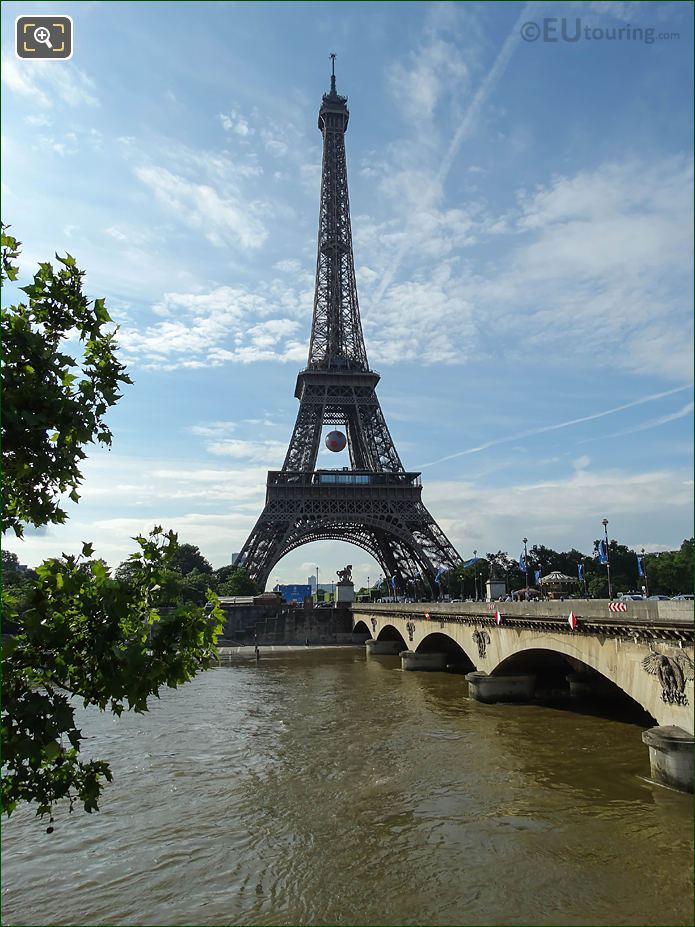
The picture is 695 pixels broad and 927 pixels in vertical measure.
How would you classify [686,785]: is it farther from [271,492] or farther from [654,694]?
[271,492]

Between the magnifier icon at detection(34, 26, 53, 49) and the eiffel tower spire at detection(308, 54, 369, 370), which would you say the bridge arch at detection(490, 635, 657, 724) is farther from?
the eiffel tower spire at detection(308, 54, 369, 370)

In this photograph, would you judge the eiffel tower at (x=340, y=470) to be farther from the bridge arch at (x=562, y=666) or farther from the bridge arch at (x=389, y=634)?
the bridge arch at (x=562, y=666)

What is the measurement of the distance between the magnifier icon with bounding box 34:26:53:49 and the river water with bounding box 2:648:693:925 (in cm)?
1341

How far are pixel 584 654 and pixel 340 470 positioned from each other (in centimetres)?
6384

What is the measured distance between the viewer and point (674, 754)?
16.6m

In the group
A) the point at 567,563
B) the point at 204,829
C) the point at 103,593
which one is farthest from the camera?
the point at 567,563

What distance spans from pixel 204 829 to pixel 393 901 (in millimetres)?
6244

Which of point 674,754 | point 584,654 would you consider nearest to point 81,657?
point 674,754

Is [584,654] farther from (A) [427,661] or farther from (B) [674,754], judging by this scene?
(A) [427,661]

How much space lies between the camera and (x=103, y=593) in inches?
266

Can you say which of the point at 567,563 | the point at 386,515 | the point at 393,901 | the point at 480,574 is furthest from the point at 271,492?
the point at 393,901

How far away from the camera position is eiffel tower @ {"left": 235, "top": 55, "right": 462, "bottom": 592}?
81.5m

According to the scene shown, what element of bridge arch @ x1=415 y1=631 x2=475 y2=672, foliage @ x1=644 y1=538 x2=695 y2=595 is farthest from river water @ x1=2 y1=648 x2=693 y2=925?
foliage @ x1=644 y1=538 x2=695 y2=595

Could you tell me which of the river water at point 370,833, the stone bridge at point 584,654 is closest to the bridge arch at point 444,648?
the stone bridge at point 584,654
